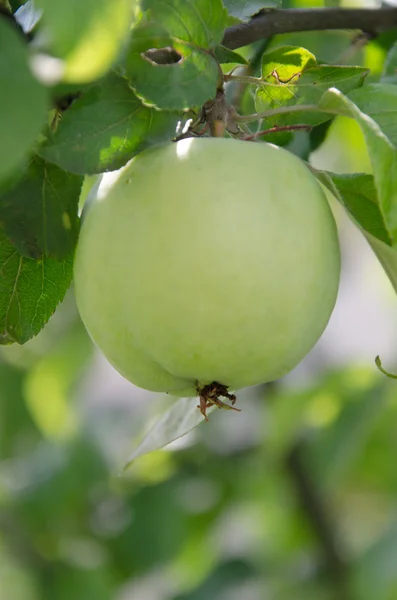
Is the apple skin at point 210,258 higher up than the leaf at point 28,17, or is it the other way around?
the leaf at point 28,17

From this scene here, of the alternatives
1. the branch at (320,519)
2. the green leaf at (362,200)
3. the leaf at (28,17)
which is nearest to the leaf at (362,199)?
the green leaf at (362,200)

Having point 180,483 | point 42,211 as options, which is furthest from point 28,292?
point 180,483

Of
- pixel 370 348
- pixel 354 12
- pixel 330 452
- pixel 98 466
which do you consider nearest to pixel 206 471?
pixel 98 466

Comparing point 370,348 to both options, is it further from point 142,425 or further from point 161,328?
point 161,328

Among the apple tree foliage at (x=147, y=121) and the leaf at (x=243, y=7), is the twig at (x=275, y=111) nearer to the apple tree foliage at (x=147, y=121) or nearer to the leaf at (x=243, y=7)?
the apple tree foliage at (x=147, y=121)

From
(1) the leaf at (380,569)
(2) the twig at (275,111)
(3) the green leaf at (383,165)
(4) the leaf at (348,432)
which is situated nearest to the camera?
(3) the green leaf at (383,165)
